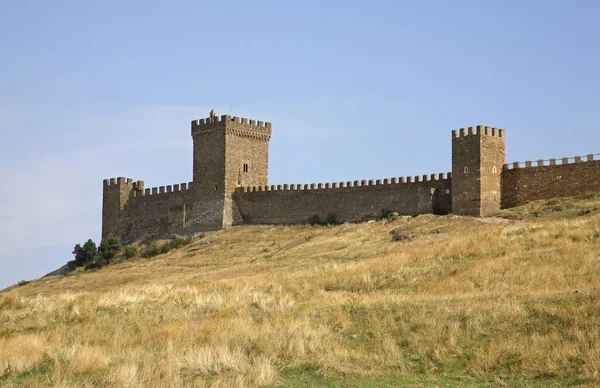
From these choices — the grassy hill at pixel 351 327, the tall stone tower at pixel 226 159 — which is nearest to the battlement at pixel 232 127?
the tall stone tower at pixel 226 159

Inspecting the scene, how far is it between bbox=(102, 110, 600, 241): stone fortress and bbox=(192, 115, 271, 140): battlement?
0.19 feet

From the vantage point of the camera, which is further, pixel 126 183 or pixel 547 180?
pixel 126 183

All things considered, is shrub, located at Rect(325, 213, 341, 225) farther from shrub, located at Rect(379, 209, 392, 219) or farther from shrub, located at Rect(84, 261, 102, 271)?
shrub, located at Rect(84, 261, 102, 271)

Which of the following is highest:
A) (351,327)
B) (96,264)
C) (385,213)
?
(385,213)

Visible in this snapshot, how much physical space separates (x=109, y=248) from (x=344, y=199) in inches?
578

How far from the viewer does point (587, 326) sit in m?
12.7

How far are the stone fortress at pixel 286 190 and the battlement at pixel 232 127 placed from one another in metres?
0.06

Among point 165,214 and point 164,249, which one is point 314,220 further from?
point 165,214

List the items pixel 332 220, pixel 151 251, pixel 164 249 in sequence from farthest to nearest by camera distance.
Result: 1. pixel 151 251
2. pixel 164 249
3. pixel 332 220

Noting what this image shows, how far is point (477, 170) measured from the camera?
128ft

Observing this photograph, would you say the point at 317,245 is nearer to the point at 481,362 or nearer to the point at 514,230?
the point at 514,230

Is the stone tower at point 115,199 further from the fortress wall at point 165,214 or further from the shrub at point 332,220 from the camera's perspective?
the shrub at point 332,220

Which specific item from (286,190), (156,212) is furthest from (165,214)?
(286,190)

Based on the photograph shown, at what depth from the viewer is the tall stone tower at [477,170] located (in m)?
38.8
